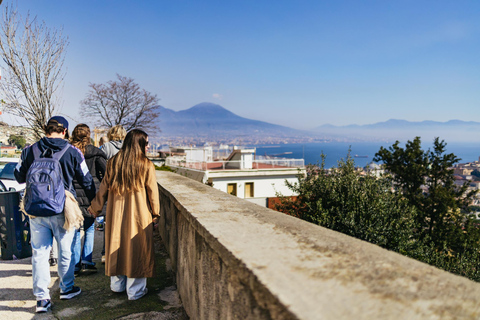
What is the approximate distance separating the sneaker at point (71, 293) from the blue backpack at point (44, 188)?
32.7 inches

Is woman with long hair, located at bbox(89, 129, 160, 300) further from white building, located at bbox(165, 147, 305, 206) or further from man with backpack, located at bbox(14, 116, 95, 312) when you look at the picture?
white building, located at bbox(165, 147, 305, 206)

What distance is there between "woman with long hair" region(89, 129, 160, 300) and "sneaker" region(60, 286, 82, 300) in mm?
426

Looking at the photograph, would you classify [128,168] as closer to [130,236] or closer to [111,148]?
[130,236]

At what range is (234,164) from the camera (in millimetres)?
38438

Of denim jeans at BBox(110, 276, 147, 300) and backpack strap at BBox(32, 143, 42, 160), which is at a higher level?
backpack strap at BBox(32, 143, 42, 160)

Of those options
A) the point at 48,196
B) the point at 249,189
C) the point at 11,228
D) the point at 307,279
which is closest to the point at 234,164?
the point at 249,189

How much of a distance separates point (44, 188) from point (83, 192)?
1004 mm

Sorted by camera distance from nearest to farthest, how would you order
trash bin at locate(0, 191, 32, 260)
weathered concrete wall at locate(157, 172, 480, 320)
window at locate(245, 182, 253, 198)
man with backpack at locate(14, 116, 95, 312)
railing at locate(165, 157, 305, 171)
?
weathered concrete wall at locate(157, 172, 480, 320)
man with backpack at locate(14, 116, 95, 312)
trash bin at locate(0, 191, 32, 260)
railing at locate(165, 157, 305, 171)
window at locate(245, 182, 253, 198)

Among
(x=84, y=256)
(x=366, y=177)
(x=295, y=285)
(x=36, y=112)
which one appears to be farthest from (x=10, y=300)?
(x=36, y=112)

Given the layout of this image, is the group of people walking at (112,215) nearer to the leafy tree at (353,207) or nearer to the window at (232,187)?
the leafy tree at (353,207)

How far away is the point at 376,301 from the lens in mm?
1089

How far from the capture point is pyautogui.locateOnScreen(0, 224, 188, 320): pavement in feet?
10.0

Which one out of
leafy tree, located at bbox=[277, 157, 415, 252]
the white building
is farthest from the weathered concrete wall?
the white building

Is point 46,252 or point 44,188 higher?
point 44,188
